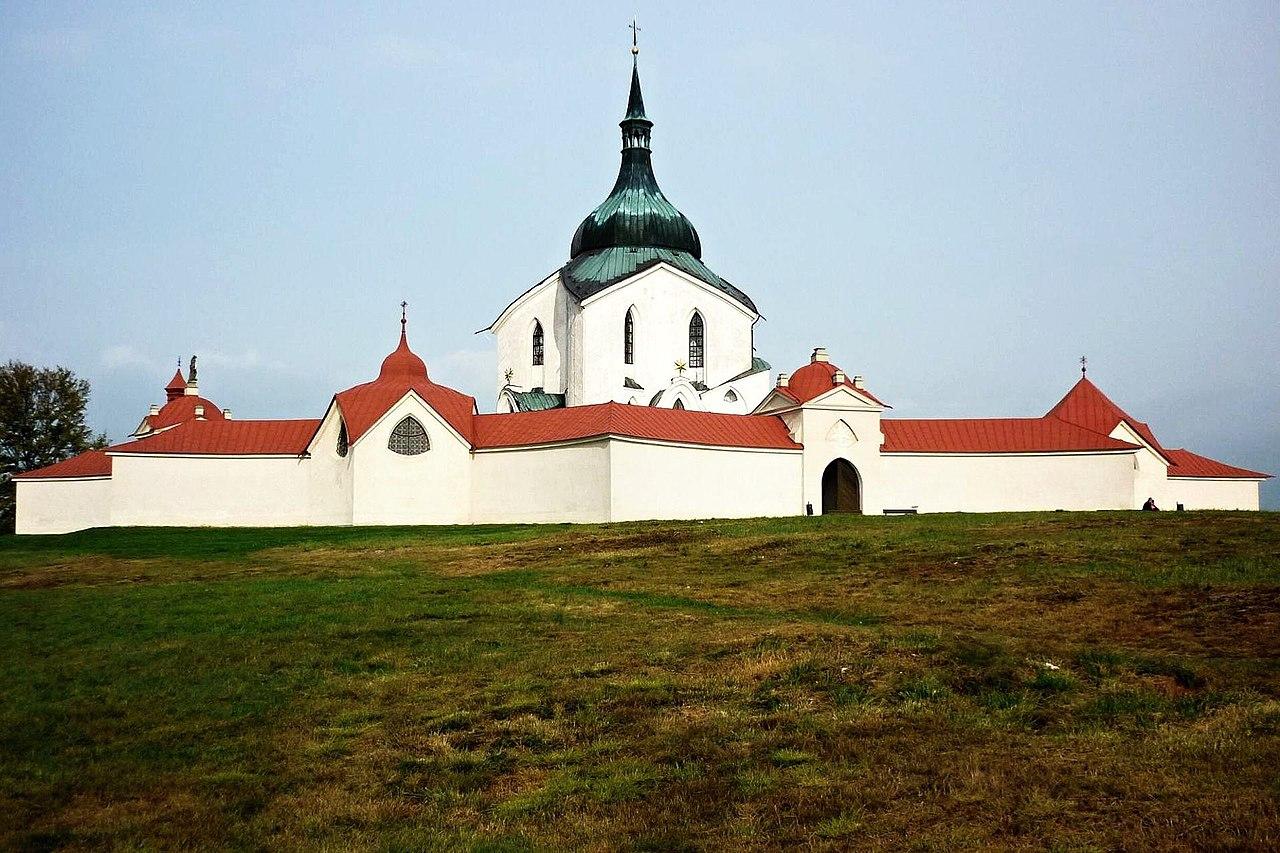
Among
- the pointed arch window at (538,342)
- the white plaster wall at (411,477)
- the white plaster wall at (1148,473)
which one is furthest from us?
the pointed arch window at (538,342)

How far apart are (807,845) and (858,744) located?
6.84 feet

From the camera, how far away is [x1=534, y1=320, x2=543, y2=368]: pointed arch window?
48.1 meters

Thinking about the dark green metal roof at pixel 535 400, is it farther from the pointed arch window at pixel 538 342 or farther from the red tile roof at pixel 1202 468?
the red tile roof at pixel 1202 468

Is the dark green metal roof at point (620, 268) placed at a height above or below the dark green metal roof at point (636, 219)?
below

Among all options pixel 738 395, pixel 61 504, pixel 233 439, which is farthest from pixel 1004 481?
pixel 61 504

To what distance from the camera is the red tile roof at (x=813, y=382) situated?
38.5 meters

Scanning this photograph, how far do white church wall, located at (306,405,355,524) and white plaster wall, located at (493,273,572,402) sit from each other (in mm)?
11318

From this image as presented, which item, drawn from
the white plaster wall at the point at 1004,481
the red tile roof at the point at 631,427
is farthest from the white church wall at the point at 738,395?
the white plaster wall at the point at 1004,481

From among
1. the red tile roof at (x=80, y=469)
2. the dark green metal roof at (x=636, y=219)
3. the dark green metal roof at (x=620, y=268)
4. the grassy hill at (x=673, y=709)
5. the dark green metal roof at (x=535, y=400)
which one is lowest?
the grassy hill at (x=673, y=709)

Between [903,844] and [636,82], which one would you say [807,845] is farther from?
[636,82]

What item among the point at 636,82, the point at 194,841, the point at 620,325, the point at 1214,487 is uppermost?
the point at 636,82

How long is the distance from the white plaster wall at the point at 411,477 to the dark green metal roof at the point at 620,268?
33.9 ft

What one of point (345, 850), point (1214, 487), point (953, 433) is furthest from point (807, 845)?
point (1214, 487)

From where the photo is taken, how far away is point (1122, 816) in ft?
25.0
